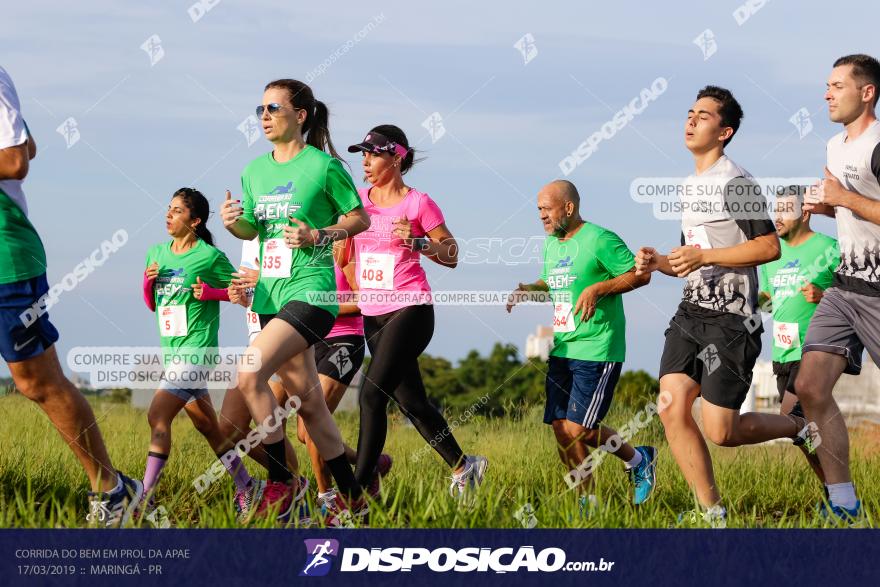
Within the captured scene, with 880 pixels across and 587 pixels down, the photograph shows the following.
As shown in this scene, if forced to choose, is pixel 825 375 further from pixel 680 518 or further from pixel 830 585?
pixel 830 585

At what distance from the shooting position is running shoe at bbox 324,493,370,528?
5410 millimetres

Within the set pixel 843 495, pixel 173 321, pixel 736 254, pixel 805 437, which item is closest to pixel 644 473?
pixel 805 437

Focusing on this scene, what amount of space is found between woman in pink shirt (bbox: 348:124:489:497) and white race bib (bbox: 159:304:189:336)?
107cm

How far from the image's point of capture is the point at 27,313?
5.15m

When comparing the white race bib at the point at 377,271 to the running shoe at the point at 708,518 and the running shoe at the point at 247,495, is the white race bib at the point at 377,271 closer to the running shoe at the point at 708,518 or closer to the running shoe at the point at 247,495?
the running shoe at the point at 247,495

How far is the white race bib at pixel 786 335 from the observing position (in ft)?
24.8

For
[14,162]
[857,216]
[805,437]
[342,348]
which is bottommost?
[805,437]

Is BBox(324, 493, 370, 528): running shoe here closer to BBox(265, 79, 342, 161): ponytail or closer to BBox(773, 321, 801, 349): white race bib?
BBox(265, 79, 342, 161): ponytail

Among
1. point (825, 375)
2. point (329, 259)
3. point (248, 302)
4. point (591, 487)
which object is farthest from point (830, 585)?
point (248, 302)

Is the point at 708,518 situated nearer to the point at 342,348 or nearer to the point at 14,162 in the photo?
the point at 342,348

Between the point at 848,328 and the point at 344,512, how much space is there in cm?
269

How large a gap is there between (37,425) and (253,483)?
2.82 meters

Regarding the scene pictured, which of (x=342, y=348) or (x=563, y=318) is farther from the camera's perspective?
(x=342, y=348)

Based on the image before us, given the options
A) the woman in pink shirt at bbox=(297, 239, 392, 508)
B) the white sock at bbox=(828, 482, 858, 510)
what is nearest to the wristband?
the woman in pink shirt at bbox=(297, 239, 392, 508)
